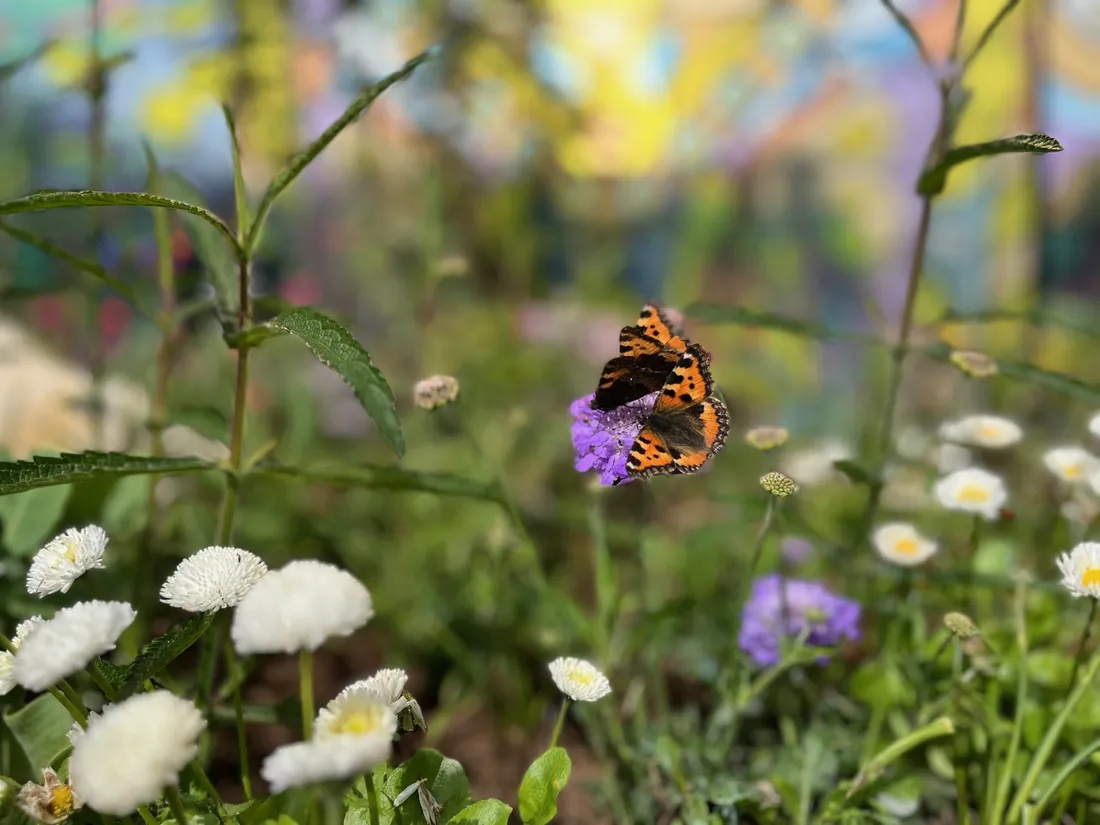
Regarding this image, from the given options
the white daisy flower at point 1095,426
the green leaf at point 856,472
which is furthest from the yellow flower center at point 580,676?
the white daisy flower at point 1095,426

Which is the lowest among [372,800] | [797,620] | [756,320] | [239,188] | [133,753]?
[797,620]

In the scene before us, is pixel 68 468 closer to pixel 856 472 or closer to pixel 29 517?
pixel 29 517

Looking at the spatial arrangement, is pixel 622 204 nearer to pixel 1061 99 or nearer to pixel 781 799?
pixel 1061 99

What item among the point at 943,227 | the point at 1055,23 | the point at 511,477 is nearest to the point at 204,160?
the point at 511,477

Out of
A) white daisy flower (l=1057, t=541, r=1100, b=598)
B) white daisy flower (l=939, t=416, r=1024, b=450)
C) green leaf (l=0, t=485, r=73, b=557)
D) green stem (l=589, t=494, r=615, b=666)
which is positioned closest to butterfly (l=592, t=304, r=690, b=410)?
green stem (l=589, t=494, r=615, b=666)

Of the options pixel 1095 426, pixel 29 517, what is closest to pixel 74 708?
pixel 29 517

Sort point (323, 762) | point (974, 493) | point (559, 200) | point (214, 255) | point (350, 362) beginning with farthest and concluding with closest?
point (559, 200), point (974, 493), point (214, 255), point (350, 362), point (323, 762)

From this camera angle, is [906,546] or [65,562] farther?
[906,546]
